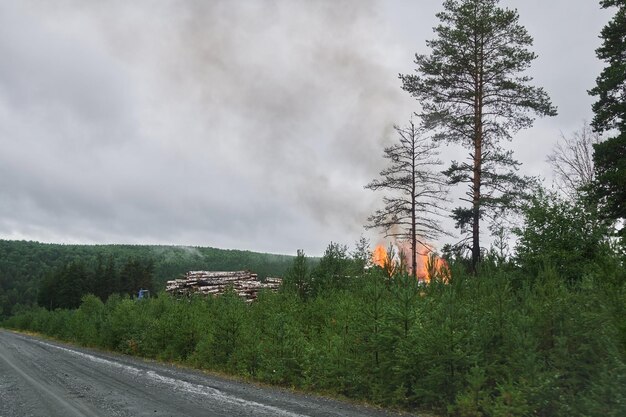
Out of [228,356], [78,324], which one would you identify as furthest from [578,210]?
[78,324]

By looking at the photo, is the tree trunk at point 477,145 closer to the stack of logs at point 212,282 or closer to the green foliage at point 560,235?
the green foliage at point 560,235

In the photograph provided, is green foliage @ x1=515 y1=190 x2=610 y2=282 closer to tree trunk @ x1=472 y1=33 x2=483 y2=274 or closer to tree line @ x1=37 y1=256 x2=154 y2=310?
tree trunk @ x1=472 y1=33 x2=483 y2=274

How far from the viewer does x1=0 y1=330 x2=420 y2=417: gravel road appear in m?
8.71

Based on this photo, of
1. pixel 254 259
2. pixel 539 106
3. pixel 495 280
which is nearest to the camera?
pixel 495 280

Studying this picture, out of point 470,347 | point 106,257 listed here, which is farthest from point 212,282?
point 106,257

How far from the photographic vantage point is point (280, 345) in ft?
45.2

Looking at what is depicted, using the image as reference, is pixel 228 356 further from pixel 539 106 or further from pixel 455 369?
pixel 539 106

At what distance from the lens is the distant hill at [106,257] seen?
140 metres

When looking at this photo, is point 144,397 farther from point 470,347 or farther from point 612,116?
point 612,116

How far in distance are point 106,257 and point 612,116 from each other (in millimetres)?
171887

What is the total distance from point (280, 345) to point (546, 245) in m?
9.83

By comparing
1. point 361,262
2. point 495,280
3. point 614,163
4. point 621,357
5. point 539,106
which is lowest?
point 621,357

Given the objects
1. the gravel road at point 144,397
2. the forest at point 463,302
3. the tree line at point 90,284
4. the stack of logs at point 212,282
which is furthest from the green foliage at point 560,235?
the tree line at point 90,284

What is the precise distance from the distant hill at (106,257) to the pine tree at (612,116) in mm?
100723
